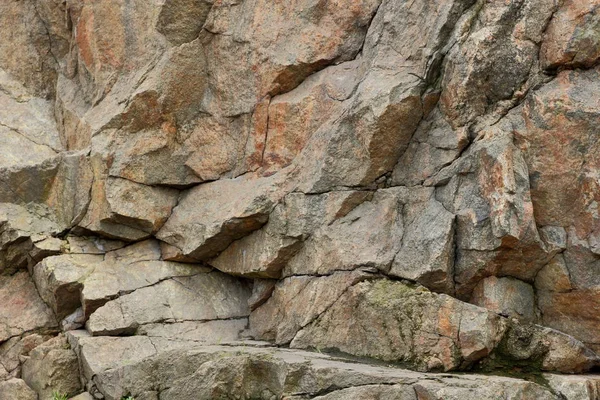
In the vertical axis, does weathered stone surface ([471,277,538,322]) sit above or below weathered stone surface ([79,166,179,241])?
below

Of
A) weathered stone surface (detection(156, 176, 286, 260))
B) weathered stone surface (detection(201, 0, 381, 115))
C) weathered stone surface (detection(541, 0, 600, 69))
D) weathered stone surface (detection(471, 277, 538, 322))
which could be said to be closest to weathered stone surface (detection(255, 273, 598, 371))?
weathered stone surface (detection(471, 277, 538, 322))

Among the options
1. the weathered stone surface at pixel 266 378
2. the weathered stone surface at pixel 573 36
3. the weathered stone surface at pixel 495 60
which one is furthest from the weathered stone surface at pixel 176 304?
the weathered stone surface at pixel 573 36

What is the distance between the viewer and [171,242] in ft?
39.6

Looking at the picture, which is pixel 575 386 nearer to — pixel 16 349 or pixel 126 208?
pixel 126 208

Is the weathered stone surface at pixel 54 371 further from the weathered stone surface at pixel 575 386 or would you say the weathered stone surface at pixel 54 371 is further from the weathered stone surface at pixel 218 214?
the weathered stone surface at pixel 575 386

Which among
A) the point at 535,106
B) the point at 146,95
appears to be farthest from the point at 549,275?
the point at 146,95

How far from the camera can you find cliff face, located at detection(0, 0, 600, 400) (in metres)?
9.12

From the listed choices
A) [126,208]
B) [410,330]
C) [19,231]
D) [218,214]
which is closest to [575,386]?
[410,330]

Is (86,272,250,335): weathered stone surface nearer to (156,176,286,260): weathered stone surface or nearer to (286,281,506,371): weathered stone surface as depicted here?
(156,176,286,260): weathered stone surface

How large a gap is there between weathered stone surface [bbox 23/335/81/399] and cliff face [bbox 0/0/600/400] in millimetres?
31

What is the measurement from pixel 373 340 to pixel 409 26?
4184mm

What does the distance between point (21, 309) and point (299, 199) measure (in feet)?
15.4

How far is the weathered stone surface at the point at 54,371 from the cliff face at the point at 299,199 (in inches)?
1.2

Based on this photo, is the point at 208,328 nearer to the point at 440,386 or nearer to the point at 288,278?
the point at 288,278
